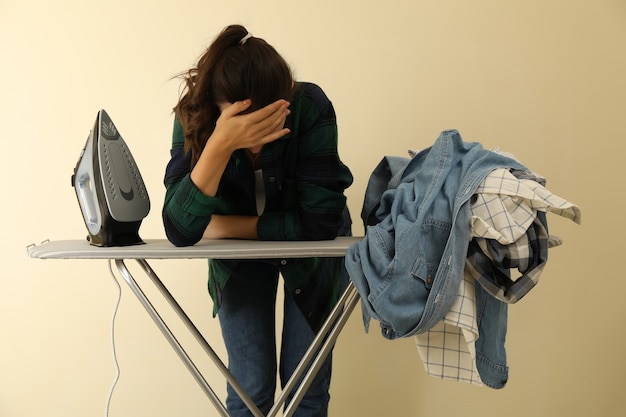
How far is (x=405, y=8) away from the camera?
1855 millimetres

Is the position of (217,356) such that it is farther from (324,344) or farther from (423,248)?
(423,248)

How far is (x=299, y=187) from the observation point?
126cm

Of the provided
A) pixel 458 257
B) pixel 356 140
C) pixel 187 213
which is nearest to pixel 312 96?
pixel 187 213

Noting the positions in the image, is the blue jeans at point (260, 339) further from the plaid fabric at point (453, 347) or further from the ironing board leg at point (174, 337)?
the plaid fabric at point (453, 347)

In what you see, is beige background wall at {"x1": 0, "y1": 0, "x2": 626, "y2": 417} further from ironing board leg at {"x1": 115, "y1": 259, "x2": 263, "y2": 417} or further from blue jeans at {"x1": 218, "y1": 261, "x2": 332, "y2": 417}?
ironing board leg at {"x1": 115, "y1": 259, "x2": 263, "y2": 417}

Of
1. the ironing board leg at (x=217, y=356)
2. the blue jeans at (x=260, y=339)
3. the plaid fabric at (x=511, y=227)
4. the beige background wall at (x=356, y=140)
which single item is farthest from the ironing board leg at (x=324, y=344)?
the beige background wall at (x=356, y=140)

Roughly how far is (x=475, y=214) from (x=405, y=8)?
1077mm

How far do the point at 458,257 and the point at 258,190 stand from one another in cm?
51

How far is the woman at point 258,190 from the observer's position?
1.12m

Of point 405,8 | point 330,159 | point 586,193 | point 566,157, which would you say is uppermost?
point 405,8

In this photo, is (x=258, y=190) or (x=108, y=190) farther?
(x=258, y=190)

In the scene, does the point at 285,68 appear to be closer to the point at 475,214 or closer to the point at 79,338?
the point at 475,214

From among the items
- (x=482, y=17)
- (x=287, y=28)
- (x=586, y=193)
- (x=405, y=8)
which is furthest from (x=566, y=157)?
(x=287, y=28)

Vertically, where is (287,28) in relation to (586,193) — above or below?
above
